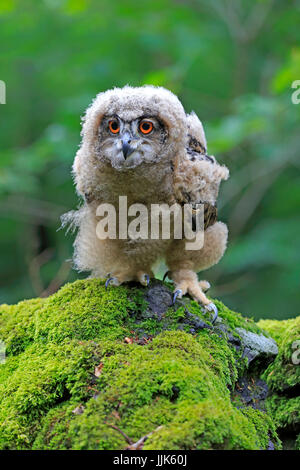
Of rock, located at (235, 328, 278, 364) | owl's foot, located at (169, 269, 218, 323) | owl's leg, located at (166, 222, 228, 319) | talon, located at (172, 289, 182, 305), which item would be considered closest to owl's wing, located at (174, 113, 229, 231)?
owl's leg, located at (166, 222, 228, 319)

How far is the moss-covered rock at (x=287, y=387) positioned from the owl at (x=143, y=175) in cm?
72

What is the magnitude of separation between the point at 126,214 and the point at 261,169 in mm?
5355

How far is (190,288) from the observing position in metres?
3.71

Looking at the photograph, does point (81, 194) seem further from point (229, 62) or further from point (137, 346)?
point (229, 62)

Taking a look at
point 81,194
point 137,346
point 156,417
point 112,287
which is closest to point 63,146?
point 81,194

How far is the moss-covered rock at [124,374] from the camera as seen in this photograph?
219 cm

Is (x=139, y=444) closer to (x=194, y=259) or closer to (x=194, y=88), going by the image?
(x=194, y=259)

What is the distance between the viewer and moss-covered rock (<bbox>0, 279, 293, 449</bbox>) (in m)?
2.19

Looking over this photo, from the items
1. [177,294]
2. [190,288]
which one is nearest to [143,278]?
[177,294]

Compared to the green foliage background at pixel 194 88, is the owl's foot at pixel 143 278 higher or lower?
lower

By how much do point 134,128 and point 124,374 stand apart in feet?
5.68

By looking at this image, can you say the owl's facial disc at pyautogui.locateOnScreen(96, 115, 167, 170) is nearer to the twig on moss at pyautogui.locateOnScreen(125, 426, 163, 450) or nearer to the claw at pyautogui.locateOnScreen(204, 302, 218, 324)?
the claw at pyautogui.locateOnScreen(204, 302, 218, 324)

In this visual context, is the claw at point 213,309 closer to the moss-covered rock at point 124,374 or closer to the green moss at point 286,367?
the moss-covered rock at point 124,374

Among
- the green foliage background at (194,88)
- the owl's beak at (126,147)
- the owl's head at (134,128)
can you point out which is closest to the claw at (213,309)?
the owl's head at (134,128)
